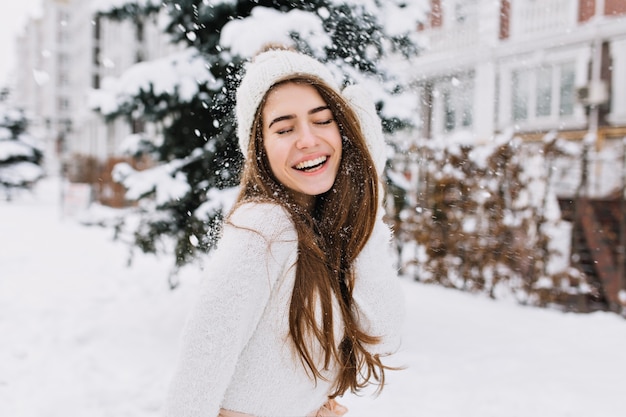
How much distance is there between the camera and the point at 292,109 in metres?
1.27

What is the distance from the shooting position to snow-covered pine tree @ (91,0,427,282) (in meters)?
3.25

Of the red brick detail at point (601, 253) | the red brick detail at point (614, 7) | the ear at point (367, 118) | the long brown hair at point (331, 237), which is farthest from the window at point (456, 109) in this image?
the long brown hair at point (331, 237)

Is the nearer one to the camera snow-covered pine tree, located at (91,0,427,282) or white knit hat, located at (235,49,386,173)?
white knit hat, located at (235,49,386,173)

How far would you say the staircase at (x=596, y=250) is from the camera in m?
5.89

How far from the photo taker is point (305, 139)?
1.26 m

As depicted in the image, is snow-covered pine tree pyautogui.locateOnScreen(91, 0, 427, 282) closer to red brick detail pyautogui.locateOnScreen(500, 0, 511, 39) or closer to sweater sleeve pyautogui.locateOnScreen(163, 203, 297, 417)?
sweater sleeve pyautogui.locateOnScreen(163, 203, 297, 417)

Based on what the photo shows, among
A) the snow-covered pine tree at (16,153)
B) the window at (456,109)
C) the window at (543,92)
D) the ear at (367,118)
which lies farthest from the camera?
the snow-covered pine tree at (16,153)

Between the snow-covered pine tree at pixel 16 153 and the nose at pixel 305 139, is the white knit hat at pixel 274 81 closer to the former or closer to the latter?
the nose at pixel 305 139

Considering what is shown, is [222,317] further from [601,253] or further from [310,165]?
[601,253]

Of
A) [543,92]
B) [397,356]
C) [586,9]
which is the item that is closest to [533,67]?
[543,92]

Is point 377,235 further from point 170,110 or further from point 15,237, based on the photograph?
point 15,237

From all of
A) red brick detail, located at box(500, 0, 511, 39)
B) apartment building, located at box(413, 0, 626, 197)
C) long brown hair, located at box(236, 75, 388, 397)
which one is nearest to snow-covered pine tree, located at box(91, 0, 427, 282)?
long brown hair, located at box(236, 75, 388, 397)

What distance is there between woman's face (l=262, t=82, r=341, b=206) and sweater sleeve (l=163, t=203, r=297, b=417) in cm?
21

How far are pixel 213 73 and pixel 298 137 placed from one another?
3108 millimetres
